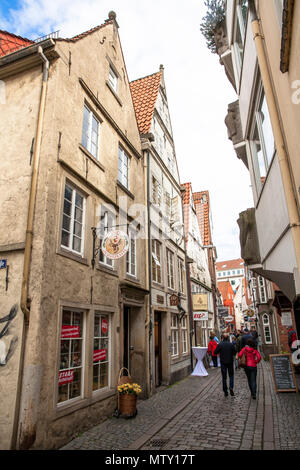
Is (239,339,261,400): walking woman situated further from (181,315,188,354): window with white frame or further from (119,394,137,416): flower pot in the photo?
(181,315,188,354): window with white frame

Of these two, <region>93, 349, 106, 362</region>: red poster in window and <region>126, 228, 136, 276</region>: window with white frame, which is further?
<region>126, 228, 136, 276</region>: window with white frame

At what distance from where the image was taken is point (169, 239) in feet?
48.5

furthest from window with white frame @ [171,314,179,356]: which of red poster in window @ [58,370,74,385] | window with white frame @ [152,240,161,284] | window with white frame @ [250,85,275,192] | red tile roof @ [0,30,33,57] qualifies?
red tile roof @ [0,30,33,57]

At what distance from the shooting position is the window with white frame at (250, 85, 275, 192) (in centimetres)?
539

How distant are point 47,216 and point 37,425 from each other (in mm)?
3631

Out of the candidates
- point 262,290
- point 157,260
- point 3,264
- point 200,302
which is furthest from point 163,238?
point 262,290

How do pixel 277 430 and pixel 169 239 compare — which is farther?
pixel 169 239

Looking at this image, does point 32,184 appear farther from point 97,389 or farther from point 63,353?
point 97,389

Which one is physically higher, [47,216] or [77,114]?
[77,114]

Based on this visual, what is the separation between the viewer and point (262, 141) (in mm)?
6035

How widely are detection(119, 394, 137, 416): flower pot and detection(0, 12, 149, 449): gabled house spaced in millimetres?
333

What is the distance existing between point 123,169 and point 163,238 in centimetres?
424

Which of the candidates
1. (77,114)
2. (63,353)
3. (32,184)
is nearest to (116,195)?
(77,114)
